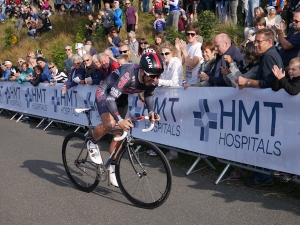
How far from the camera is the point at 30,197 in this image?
5.69m

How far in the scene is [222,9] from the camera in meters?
14.8

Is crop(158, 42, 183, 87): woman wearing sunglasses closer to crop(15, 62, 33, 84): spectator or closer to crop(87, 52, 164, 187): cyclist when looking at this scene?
crop(87, 52, 164, 187): cyclist

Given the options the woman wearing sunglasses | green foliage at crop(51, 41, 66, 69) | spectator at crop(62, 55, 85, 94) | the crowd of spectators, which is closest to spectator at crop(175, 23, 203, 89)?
the crowd of spectators

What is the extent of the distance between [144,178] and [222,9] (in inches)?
427

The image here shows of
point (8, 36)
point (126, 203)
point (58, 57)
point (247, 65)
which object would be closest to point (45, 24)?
point (8, 36)

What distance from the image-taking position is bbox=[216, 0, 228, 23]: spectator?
47.8 ft

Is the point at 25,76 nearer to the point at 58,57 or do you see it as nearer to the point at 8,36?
the point at 58,57

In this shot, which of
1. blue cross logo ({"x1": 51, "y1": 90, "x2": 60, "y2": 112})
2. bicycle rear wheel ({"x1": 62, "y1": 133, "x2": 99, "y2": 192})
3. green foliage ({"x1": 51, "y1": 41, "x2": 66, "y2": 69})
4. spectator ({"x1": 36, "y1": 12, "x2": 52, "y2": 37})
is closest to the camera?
bicycle rear wheel ({"x1": 62, "y1": 133, "x2": 99, "y2": 192})

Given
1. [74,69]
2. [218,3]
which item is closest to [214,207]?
[74,69]

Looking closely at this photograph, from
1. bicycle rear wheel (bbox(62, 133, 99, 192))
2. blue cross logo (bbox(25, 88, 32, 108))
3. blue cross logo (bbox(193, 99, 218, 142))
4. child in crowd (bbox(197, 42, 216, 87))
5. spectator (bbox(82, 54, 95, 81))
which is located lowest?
blue cross logo (bbox(25, 88, 32, 108))

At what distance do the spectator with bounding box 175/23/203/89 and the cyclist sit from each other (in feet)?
6.88

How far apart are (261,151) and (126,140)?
5.67ft

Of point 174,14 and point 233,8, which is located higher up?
point 233,8

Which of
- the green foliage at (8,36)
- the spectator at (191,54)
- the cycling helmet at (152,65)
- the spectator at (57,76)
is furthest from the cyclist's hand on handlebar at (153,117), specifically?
the green foliage at (8,36)
